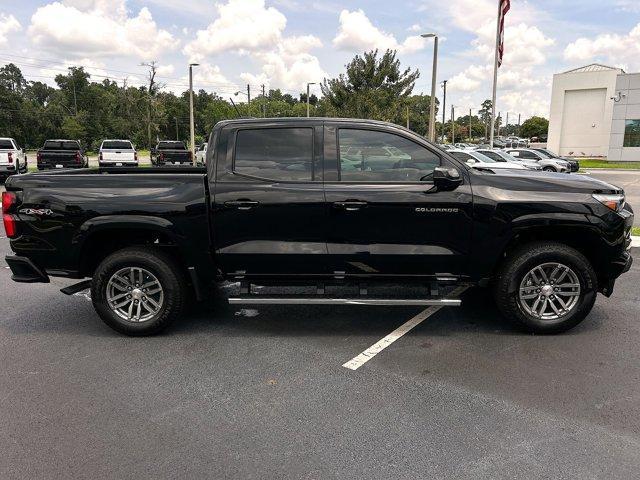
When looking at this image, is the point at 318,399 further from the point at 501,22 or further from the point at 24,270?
the point at 501,22

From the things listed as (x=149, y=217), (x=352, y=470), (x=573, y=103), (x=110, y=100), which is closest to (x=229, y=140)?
(x=149, y=217)

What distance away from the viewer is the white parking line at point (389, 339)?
4215 millimetres

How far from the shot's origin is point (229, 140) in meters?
4.71

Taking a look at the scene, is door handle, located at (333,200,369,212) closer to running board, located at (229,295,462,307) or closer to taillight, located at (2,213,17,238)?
running board, located at (229,295,462,307)

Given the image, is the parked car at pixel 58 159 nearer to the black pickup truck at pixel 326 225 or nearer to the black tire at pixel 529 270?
the black pickup truck at pixel 326 225

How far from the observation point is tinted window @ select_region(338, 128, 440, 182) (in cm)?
459

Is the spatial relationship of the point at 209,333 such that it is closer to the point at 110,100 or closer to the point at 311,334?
the point at 311,334

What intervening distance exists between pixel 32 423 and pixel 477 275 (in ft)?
11.9

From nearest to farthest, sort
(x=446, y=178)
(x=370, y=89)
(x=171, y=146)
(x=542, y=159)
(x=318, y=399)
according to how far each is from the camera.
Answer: (x=318, y=399) < (x=446, y=178) < (x=542, y=159) < (x=171, y=146) < (x=370, y=89)

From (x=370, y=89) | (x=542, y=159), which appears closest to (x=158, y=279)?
(x=542, y=159)

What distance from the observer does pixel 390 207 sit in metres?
4.48

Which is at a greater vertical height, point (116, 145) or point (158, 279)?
point (116, 145)

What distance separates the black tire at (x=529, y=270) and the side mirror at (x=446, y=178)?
2.90 ft

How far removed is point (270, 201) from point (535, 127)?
117m
